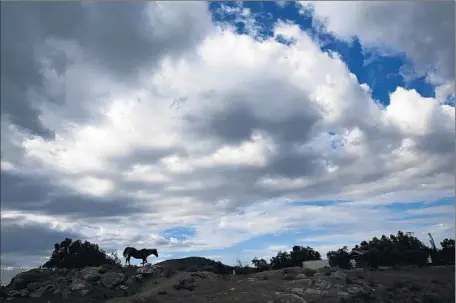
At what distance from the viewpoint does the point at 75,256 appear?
283 feet

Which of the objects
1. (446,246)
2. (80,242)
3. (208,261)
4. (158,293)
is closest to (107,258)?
(80,242)

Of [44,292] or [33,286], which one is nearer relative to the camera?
[44,292]

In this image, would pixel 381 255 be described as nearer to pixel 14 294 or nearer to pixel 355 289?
pixel 355 289

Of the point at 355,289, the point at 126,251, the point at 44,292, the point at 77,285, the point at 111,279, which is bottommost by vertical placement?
the point at 355,289

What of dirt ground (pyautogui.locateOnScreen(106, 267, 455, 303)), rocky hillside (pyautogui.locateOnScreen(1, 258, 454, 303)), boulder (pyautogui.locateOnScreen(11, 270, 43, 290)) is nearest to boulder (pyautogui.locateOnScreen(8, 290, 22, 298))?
rocky hillside (pyautogui.locateOnScreen(1, 258, 454, 303))

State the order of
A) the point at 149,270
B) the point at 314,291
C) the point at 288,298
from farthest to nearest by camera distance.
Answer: the point at 149,270 < the point at 314,291 < the point at 288,298

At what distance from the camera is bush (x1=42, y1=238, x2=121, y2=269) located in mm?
85562

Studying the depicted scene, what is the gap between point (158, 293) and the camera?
153ft

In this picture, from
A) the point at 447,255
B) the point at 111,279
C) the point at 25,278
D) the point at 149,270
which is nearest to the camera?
the point at 111,279

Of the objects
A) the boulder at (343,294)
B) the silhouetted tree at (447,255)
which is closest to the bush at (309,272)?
the boulder at (343,294)

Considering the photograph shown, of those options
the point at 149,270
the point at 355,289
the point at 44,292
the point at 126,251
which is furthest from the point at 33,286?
the point at 355,289

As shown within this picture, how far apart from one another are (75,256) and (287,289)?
181 ft

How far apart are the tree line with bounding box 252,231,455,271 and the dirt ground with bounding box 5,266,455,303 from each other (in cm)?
2504

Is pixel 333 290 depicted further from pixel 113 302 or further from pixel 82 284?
pixel 82 284
